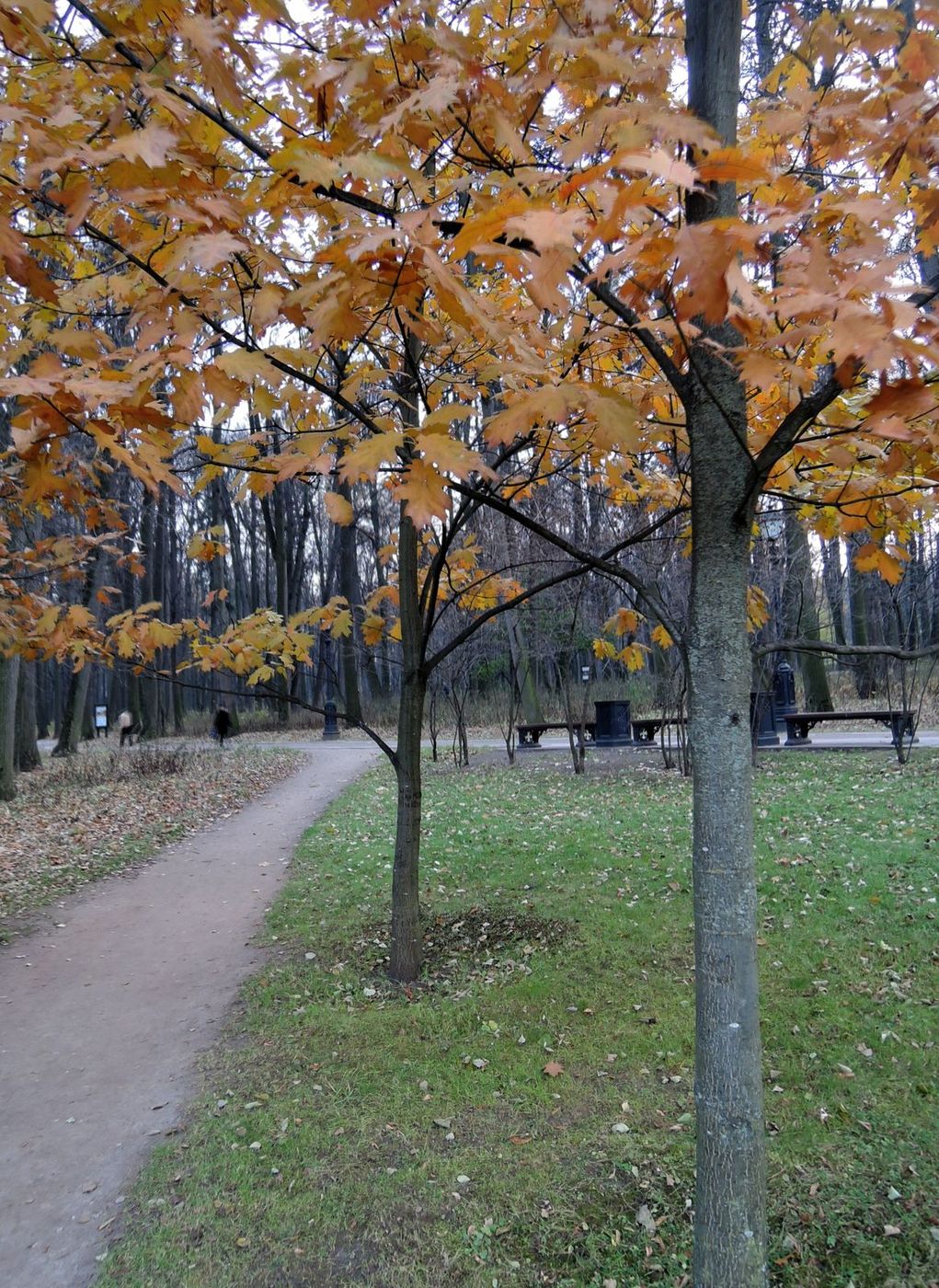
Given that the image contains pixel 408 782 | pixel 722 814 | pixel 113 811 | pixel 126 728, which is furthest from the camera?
pixel 126 728

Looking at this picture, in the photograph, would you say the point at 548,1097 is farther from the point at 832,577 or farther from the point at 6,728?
the point at 832,577

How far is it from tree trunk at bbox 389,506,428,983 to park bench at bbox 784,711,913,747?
29.0 ft

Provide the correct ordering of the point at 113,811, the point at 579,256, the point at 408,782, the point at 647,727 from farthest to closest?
the point at 647,727
the point at 113,811
the point at 408,782
the point at 579,256

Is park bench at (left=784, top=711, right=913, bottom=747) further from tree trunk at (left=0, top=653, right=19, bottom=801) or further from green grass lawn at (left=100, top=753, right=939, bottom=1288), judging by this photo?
tree trunk at (left=0, top=653, right=19, bottom=801)

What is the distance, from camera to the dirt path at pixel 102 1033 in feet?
9.90

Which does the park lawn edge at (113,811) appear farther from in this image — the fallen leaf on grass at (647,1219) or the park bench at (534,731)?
the fallen leaf on grass at (647,1219)

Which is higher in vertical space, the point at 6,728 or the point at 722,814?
the point at 6,728

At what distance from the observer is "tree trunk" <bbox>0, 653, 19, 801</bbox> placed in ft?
41.5

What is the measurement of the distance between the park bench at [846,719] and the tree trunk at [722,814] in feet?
34.4

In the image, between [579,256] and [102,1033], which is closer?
[579,256]

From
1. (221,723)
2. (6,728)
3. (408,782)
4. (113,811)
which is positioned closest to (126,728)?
(221,723)

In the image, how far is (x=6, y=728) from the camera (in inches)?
511

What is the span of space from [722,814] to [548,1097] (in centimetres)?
206

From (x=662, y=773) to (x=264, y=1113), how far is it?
31.4 ft
